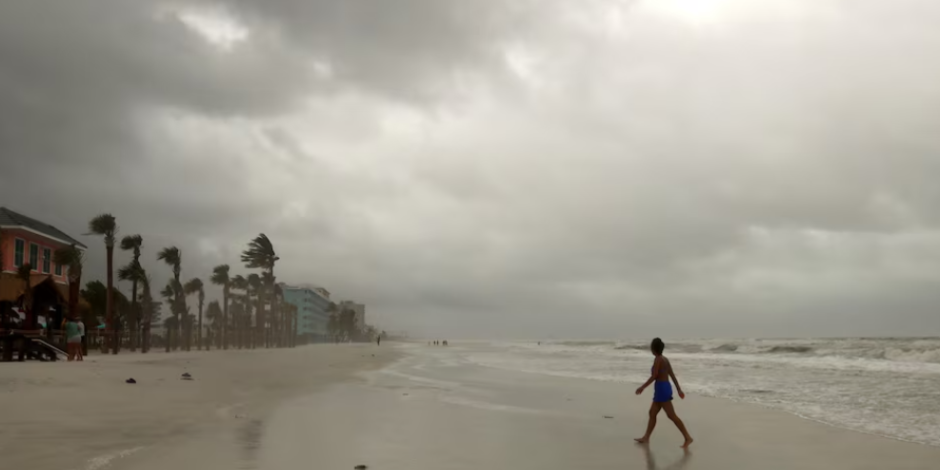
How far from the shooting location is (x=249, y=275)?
99.4 meters

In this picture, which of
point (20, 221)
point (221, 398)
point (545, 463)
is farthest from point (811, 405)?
point (20, 221)

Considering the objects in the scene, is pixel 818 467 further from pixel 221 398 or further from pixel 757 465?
pixel 221 398

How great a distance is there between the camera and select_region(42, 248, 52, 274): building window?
51.0 m

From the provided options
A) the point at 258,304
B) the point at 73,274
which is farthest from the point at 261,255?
the point at 73,274

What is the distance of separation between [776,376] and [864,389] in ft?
22.0

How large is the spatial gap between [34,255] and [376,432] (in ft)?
167

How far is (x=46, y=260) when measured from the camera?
169 ft

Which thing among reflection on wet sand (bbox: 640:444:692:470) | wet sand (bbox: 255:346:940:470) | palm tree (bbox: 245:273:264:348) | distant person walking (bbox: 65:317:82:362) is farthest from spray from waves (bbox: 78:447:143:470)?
palm tree (bbox: 245:273:264:348)

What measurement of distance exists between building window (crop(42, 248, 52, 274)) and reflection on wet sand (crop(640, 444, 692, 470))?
55399 mm

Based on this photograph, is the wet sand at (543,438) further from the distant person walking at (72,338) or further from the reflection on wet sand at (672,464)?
the distant person walking at (72,338)

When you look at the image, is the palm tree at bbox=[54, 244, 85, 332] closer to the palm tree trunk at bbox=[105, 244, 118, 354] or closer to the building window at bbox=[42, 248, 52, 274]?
the palm tree trunk at bbox=[105, 244, 118, 354]

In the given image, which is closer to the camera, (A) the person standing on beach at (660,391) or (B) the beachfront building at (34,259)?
(A) the person standing on beach at (660,391)

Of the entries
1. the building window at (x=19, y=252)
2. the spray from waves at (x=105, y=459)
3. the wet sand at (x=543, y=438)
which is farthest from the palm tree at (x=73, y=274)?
the spray from waves at (x=105, y=459)

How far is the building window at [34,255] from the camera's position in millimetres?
48750
